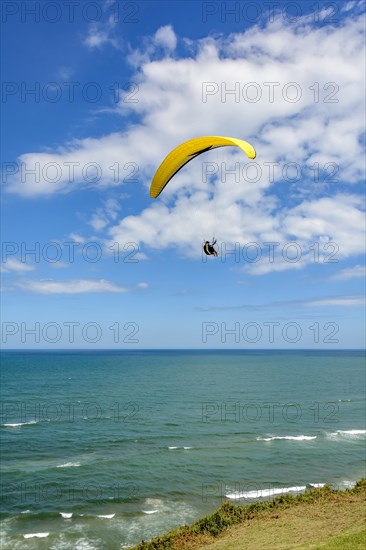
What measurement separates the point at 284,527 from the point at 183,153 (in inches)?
688

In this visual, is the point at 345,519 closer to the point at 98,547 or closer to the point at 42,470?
the point at 98,547

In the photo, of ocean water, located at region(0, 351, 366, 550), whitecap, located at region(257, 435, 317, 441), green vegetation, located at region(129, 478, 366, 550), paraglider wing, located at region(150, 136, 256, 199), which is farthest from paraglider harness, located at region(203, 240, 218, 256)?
whitecap, located at region(257, 435, 317, 441)

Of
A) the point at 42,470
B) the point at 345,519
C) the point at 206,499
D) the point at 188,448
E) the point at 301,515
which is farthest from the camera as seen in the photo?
the point at 188,448

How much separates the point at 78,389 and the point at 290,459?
2319 inches

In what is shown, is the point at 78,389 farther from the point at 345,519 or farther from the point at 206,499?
the point at 345,519

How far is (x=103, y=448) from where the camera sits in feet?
124

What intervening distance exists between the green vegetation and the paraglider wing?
48.1 ft

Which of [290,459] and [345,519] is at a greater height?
[345,519]

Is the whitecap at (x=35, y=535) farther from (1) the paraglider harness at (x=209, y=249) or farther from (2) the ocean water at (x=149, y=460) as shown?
(1) the paraglider harness at (x=209, y=249)

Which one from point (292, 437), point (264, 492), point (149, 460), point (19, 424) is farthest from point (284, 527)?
point (19, 424)

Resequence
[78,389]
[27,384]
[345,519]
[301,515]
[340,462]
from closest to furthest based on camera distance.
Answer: [345,519] → [301,515] → [340,462] → [78,389] → [27,384]

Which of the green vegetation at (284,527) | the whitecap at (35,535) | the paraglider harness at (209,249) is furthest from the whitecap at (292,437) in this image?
the paraglider harness at (209,249)

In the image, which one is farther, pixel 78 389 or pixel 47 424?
pixel 78 389

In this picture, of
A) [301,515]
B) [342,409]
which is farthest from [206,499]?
[342,409]
